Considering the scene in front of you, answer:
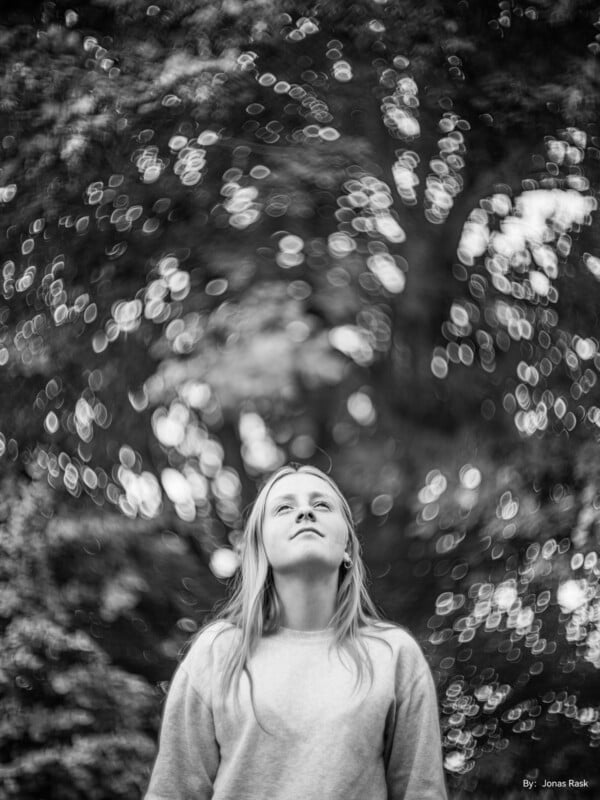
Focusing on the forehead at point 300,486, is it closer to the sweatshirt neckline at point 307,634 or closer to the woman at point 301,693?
the woman at point 301,693

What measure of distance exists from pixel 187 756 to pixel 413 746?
484 millimetres

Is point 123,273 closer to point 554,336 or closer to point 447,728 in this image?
point 554,336

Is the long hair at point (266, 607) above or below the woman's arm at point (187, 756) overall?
above

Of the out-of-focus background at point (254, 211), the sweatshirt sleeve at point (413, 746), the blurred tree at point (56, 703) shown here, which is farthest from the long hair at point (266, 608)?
the out-of-focus background at point (254, 211)

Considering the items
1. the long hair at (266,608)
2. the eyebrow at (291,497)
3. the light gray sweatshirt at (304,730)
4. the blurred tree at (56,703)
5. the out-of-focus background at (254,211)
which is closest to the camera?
the light gray sweatshirt at (304,730)

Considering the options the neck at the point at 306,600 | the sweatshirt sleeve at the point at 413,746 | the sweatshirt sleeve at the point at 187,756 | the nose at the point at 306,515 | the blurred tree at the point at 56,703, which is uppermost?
the nose at the point at 306,515

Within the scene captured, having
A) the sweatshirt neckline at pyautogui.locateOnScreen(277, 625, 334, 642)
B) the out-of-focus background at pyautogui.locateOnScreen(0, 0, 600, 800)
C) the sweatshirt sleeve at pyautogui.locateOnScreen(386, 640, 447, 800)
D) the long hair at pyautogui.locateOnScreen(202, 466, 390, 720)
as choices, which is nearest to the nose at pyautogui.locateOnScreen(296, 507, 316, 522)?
the long hair at pyautogui.locateOnScreen(202, 466, 390, 720)

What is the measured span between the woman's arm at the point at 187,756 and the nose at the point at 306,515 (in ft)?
1.46

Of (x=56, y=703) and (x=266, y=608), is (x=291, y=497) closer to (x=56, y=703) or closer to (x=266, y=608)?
(x=266, y=608)

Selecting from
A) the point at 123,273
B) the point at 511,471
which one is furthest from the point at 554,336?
the point at 123,273

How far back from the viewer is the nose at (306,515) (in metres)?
1.92

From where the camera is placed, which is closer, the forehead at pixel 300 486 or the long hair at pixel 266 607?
the long hair at pixel 266 607

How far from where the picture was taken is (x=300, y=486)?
2004 millimetres

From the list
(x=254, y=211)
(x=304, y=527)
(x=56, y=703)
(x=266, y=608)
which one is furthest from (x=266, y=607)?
(x=254, y=211)
